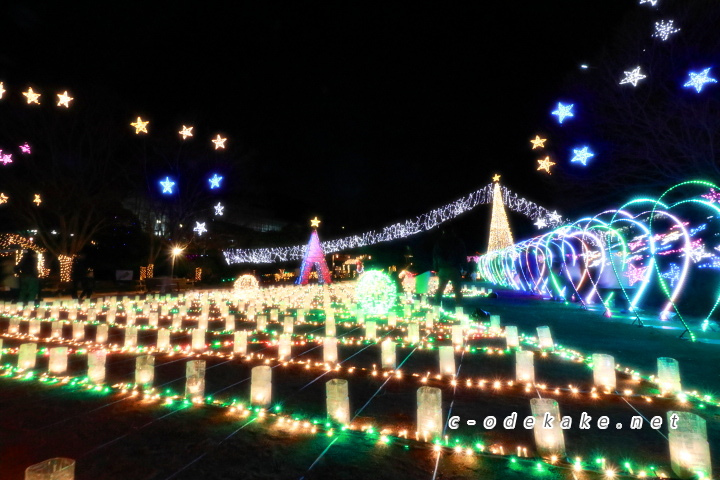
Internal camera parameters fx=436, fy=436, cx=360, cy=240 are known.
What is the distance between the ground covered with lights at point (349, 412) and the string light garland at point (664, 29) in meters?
8.47

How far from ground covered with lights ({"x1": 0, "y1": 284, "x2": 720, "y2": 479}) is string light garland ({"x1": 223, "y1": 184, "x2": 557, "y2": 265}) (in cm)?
1558

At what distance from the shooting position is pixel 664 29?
446 inches

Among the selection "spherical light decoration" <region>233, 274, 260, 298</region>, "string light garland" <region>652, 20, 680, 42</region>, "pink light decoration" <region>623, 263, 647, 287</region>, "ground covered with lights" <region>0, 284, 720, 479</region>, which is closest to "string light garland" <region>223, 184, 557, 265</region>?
"pink light decoration" <region>623, 263, 647, 287</region>

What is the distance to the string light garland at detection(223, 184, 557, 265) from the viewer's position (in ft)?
85.9

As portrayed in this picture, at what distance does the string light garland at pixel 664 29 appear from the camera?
440 inches

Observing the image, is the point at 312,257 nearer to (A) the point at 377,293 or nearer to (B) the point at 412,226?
(B) the point at 412,226

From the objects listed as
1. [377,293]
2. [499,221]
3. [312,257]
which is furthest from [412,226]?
[377,293]

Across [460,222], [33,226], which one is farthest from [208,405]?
[460,222]

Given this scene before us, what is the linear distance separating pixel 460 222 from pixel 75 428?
1549 inches

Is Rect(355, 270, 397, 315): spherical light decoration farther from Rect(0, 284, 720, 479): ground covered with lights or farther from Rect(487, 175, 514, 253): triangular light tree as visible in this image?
Rect(487, 175, 514, 253): triangular light tree

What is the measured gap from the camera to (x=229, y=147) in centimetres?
2486

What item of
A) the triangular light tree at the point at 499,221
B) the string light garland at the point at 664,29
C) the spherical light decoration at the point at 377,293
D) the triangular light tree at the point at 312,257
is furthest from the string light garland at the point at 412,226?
the string light garland at the point at 664,29

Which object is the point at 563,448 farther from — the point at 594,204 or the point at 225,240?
the point at 225,240

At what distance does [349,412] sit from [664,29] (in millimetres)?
13064
